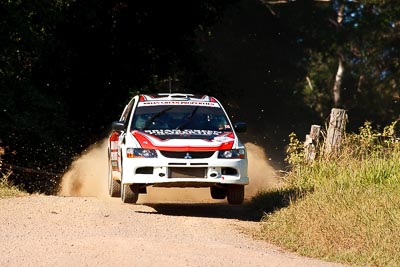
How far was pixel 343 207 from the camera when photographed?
49.8 ft

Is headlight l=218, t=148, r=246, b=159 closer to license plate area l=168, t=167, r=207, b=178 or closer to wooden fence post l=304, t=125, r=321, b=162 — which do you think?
license plate area l=168, t=167, r=207, b=178

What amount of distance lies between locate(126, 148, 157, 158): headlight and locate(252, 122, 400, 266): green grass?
1.79 meters

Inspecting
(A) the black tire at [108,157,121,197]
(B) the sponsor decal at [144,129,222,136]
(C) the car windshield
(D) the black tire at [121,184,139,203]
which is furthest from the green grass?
(A) the black tire at [108,157,121,197]

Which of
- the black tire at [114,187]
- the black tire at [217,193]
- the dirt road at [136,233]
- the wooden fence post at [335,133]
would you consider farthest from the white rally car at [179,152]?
the wooden fence post at [335,133]

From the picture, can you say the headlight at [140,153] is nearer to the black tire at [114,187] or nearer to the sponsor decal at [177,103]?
the sponsor decal at [177,103]

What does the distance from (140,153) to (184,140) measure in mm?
633

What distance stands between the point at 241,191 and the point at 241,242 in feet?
10.4

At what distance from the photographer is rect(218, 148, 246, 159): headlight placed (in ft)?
53.9

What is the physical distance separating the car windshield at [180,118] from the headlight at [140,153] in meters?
0.80

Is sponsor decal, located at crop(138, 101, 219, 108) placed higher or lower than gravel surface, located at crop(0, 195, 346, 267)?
higher

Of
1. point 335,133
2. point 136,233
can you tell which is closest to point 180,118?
point 335,133

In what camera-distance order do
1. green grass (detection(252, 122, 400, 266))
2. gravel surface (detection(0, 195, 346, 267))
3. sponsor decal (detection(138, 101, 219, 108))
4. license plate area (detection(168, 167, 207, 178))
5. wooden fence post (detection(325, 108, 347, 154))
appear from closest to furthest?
gravel surface (detection(0, 195, 346, 267)), green grass (detection(252, 122, 400, 266)), license plate area (detection(168, 167, 207, 178)), sponsor decal (detection(138, 101, 219, 108)), wooden fence post (detection(325, 108, 347, 154))

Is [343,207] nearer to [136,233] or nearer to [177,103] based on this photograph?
[136,233]

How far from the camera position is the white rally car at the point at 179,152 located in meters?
16.3
